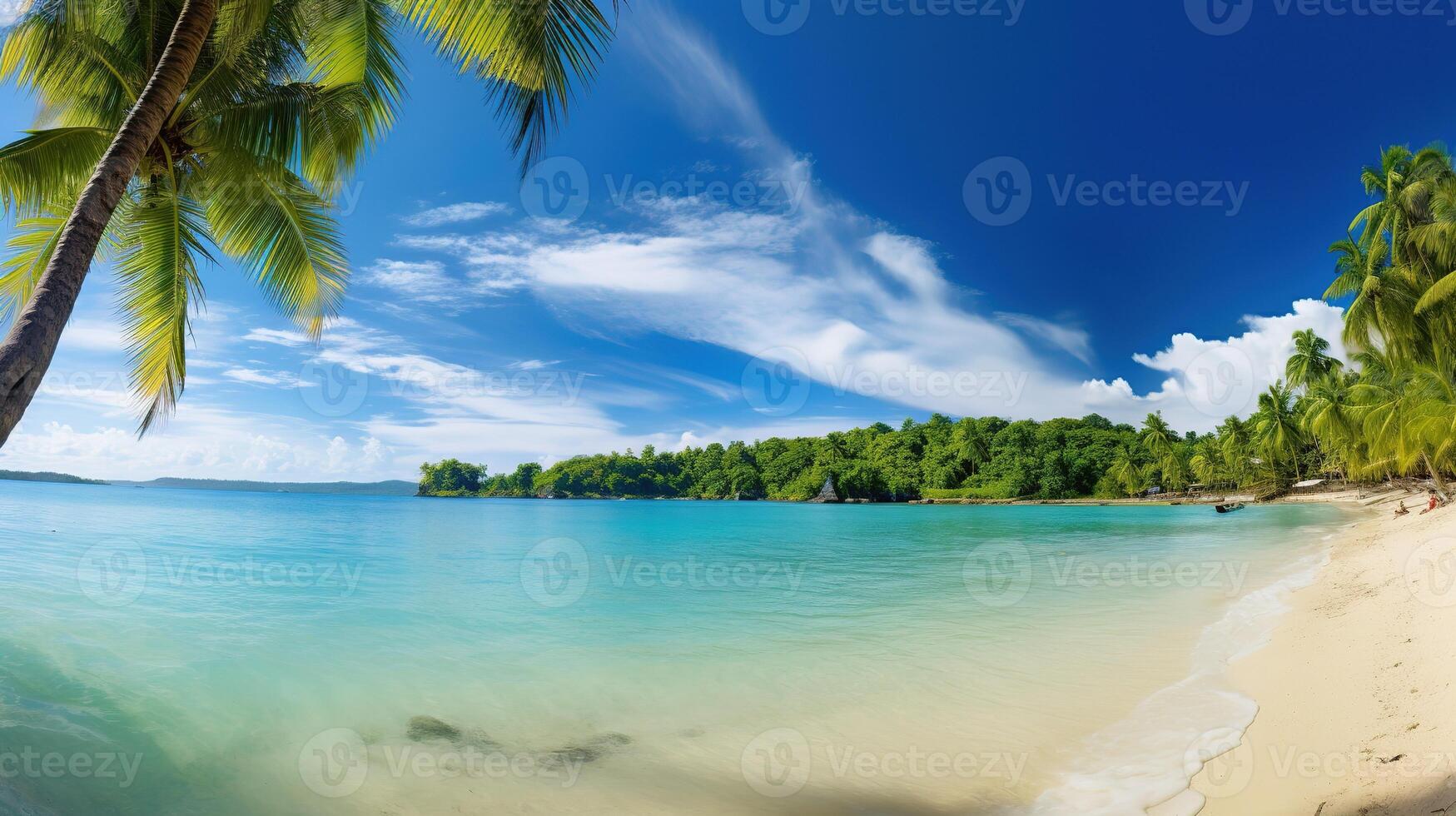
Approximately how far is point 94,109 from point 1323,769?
42.2 feet

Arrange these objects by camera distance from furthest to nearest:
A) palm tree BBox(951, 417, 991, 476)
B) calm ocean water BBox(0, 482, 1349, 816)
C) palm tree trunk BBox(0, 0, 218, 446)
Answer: palm tree BBox(951, 417, 991, 476) < calm ocean water BBox(0, 482, 1349, 816) < palm tree trunk BBox(0, 0, 218, 446)

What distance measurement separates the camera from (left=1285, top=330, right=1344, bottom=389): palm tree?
44.0 meters

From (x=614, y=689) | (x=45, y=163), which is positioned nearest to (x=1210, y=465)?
(x=614, y=689)

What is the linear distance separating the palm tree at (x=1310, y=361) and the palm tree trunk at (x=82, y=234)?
202 feet

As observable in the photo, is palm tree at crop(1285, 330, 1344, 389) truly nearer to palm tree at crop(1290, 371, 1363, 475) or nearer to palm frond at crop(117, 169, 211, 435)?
palm tree at crop(1290, 371, 1363, 475)

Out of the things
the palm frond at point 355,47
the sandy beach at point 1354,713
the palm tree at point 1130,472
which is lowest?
the sandy beach at point 1354,713

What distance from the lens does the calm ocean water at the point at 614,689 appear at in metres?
4.18

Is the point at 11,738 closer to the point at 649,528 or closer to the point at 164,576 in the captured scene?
the point at 164,576

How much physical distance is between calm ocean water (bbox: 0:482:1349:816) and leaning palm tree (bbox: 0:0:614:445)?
11.2 feet

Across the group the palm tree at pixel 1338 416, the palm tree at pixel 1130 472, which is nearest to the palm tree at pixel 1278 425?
the palm tree at pixel 1338 416

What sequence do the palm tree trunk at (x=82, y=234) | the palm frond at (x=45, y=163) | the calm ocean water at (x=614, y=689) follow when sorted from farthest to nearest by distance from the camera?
the palm frond at (x=45, y=163) < the calm ocean water at (x=614, y=689) < the palm tree trunk at (x=82, y=234)

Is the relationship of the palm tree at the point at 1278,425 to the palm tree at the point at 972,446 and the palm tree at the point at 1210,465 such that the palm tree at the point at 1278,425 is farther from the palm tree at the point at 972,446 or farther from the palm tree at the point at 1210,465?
the palm tree at the point at 972,446

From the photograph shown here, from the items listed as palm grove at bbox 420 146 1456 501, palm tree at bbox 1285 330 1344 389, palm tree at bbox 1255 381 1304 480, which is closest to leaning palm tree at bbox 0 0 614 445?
palm grove at bbox 420 146 1456 501

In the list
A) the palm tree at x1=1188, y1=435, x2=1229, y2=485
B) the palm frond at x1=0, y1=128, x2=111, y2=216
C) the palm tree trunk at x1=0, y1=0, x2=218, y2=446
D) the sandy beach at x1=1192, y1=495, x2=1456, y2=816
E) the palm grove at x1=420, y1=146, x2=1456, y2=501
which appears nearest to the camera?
the palm tree trunk at x1=0, y1=0, x2=218, y2=446
